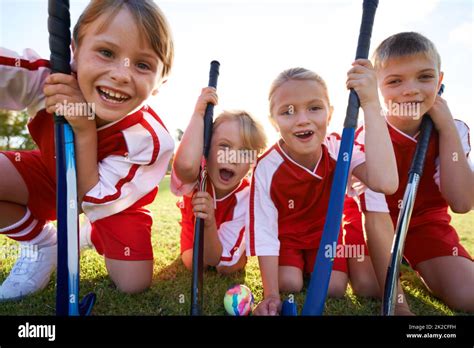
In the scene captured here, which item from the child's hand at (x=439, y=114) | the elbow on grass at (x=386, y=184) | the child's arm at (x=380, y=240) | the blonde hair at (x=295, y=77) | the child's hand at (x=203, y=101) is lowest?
the child's arm at (x=380, y=240)

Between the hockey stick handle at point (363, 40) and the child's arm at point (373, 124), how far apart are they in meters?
0.04

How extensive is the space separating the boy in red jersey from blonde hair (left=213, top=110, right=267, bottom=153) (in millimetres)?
591

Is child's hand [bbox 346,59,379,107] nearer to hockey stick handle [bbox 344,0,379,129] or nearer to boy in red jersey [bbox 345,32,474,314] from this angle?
hockey stick handle [bbox 344,0,379,129]

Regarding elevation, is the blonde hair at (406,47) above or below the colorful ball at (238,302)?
above

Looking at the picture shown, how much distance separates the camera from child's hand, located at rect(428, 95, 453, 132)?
211 centimetres

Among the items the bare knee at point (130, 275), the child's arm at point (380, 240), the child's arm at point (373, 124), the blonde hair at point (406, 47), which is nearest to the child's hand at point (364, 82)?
the child's arm at point (373, 124)

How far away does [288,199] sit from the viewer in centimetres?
231

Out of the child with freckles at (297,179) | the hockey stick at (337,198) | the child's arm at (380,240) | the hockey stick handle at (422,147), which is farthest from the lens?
the child's arm at (380,240)

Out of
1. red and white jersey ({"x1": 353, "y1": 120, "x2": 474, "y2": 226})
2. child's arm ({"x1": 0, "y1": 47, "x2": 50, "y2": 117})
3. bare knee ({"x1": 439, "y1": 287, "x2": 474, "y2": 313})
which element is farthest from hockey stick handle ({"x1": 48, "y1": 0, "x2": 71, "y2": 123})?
bare knee ({"x1": 439, "y1": 287, "x2": 474, "y2": 313})

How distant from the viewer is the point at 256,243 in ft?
6.83

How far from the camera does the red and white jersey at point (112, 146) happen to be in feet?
6.56

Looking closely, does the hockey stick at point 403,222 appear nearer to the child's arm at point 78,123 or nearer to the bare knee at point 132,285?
the bare knee at point 132,285

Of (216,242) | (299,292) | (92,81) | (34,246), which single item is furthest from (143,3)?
(299,292)

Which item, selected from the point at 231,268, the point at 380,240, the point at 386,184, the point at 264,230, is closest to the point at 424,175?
the point at 380,240
